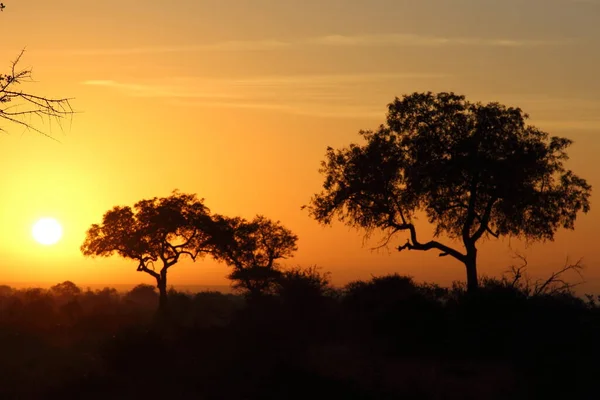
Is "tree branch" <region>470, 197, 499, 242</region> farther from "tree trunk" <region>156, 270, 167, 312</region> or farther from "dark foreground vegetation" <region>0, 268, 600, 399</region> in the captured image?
"tree trunk" <region>156, 270, 167, 312</region>

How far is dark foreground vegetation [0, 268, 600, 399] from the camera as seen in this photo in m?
25.0

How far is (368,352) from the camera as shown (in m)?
28.1

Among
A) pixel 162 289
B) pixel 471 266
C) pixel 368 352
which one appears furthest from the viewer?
pixel 162 289

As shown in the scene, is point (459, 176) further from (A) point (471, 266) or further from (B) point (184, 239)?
(B) point (184, 239)

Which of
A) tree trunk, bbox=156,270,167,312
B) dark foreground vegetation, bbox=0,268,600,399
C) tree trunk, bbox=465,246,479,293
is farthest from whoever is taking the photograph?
tree trunk, bbox=156,270,167,312

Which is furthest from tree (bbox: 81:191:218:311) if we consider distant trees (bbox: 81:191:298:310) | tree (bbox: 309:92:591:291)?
tree (bbox: 309:92:591:291)

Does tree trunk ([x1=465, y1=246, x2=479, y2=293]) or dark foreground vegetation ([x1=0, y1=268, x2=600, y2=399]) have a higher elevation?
tree trunk ([x1=465, y1=246, x2=479, y2=293])

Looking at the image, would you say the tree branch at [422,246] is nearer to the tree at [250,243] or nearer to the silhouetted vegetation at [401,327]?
the silhouetted vegetation at [401,327]

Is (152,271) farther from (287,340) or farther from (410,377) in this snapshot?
(410,377)

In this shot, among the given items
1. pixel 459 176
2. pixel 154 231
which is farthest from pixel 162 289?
pixel 459 176

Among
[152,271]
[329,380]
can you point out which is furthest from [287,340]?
[152,271]

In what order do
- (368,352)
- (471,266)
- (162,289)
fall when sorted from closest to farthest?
(368,352) < (471,266) < (162,289)

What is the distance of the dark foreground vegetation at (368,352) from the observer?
25.0m

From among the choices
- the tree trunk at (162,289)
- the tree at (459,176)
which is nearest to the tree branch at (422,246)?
the tree at (459,176)
